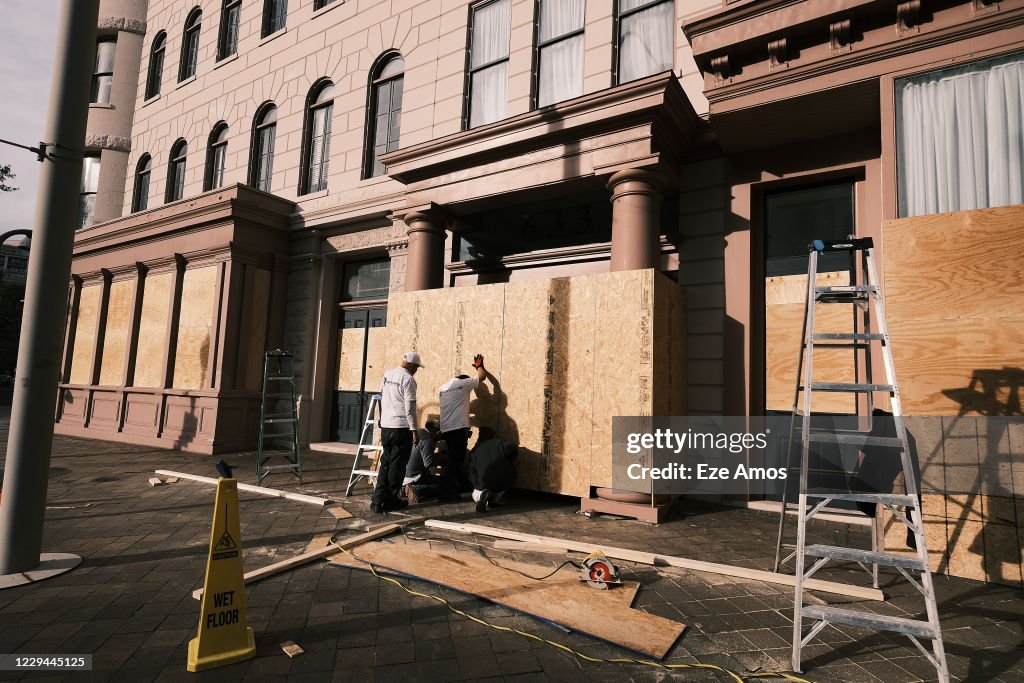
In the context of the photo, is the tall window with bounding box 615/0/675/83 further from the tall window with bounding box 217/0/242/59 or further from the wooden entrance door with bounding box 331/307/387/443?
the tall window with bounding box 217/0/242/59

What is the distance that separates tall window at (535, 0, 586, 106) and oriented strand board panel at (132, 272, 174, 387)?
9.76 metres

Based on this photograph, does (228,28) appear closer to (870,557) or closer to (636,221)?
(636,221)

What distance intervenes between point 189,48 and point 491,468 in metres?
16.9

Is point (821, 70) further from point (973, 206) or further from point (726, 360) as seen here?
point (726, 360)

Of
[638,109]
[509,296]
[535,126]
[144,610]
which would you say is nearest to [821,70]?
[638,109]

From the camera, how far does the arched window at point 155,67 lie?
16.5 metres

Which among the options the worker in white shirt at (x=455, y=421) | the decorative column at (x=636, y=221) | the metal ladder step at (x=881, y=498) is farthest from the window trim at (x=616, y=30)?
the metal ladder step at (x=881, y=498)

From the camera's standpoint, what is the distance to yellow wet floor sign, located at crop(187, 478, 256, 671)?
114 inches

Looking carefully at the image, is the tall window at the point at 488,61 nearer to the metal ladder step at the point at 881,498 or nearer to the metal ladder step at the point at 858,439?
the metal ladder step at the point at 858,439

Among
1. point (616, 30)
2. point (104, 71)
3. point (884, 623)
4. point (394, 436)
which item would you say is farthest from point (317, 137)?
point (884, 623)

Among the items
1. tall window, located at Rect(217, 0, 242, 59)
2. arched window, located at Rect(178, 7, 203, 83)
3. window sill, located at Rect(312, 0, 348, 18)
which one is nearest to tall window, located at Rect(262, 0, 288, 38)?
tall window, located at Rect(217, 0, 242, 59)

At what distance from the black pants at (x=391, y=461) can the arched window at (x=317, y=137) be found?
8.27m

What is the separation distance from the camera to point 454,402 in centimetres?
686

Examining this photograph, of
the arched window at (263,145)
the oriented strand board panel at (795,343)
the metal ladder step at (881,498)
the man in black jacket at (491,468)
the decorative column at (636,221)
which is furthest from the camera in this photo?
the arched window at (263,145)
